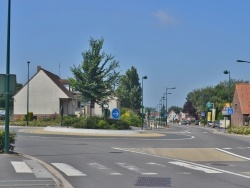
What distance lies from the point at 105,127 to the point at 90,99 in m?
6.40

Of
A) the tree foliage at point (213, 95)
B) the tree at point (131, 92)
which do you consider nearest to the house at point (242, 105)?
the tree foliage at point (213, 95)

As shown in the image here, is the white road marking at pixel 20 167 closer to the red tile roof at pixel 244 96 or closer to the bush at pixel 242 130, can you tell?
the bush at pixel 242 130

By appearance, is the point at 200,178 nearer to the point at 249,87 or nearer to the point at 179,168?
the point at 179,168

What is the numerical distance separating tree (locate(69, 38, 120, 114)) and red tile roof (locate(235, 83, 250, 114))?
1392 inches

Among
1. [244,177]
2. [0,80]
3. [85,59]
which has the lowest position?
[244,177]

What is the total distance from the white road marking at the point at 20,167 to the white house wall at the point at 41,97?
6503cm

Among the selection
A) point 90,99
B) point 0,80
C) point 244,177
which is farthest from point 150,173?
point 90,99

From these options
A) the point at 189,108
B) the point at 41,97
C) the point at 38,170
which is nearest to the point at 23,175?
the point at 38,170

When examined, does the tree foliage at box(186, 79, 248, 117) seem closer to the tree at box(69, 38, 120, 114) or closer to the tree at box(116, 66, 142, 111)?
the tree at box(116, 66, 142, 111)

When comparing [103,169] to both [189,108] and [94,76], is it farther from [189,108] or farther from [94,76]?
[189,108]

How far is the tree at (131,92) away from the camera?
388 feet

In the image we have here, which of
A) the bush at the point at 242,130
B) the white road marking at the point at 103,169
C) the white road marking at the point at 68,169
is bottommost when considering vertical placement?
the white road marking at the point at 103,169

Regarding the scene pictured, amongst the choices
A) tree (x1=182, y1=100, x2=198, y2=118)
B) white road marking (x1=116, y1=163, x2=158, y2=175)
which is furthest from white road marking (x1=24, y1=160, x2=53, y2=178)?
tree (x1=182, y1=100, x2=198, y2=118)

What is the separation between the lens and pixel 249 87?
3263 inches
